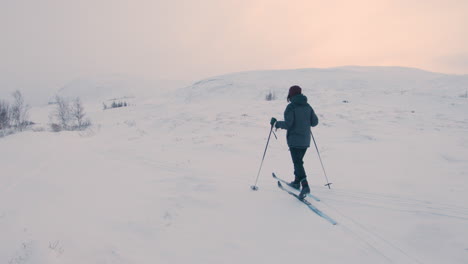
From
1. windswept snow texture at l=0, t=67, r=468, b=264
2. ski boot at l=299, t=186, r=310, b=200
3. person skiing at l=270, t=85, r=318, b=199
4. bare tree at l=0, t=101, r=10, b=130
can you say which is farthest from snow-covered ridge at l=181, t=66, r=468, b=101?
ski boot at l=299, t=186, r=310, b=200

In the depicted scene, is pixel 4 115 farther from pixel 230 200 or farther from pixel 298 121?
pixel 298 121

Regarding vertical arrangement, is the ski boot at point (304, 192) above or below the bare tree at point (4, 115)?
below

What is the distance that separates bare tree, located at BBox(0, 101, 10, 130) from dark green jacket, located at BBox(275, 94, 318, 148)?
18.9 meters

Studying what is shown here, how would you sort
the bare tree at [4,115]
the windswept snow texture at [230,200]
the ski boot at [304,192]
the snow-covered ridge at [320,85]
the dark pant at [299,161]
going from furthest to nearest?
the snow-covered ridge at [320,85], the bare tree at [4,115], the dark pant at [299,161], the ski boot at [304,192], the windswept snow texture at [230,200]

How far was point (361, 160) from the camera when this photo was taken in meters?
7.56

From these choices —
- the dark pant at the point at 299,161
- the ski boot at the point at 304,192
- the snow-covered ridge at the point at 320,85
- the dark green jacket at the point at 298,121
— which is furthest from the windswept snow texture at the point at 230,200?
the snow-covered ridge at the point at 320,85

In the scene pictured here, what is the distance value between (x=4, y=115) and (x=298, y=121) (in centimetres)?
2039

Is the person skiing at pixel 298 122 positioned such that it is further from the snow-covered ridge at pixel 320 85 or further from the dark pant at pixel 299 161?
the snow-covered ridge at pixel 320 85

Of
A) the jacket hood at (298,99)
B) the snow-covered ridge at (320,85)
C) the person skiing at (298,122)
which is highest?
the snow-covered ridge at (320,85)

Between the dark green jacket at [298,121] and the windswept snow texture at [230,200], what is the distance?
1193 mm

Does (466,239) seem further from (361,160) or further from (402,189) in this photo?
(361,160)

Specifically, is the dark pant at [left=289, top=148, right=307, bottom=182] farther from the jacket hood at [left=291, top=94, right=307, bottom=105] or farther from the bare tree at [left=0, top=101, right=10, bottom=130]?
the bare tree at [left=0, top=101, right=10, bottom=130]

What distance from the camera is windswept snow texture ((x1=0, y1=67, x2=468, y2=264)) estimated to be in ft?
11.5

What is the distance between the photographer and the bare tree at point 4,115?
53.8 ft
